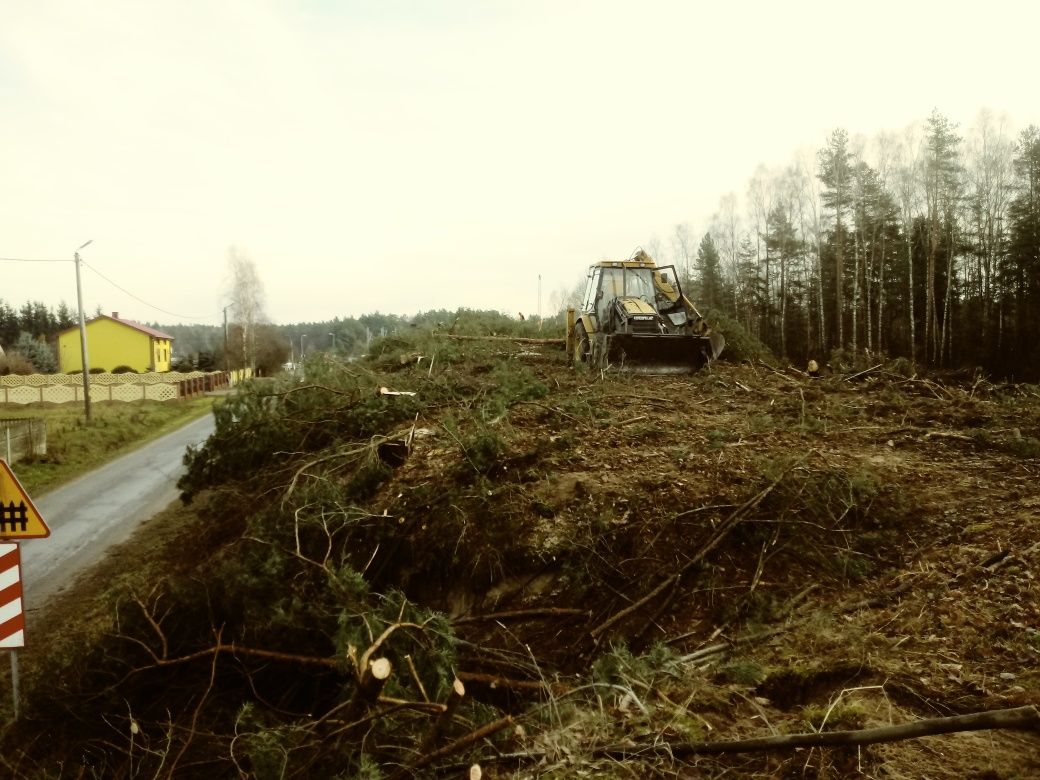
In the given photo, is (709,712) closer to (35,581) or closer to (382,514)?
(382,514)

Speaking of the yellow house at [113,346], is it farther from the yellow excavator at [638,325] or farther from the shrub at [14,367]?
the yellow excavator at [638,325]

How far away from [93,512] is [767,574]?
1228 cm

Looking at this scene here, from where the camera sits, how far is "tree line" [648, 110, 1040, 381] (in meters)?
27.7

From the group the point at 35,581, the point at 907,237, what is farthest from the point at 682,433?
the point at 907,237

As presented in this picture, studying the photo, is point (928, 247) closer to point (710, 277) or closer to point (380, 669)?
point (710, 277)

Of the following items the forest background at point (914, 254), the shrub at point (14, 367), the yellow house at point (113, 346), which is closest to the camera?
the forest background at point (914, 254)

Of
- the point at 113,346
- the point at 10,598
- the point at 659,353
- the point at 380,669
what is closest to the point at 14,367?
the point at 113,346

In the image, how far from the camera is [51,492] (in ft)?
47.1

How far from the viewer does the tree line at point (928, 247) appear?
27.7 metres

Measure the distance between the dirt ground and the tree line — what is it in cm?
2215

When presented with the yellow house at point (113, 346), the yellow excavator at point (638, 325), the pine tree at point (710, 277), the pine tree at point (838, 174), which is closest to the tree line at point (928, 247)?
the pine tree at point (838, 174)

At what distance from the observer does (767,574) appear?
16.8 ft

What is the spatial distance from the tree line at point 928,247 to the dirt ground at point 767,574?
22.2 metres

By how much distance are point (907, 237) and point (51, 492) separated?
99.0ft
